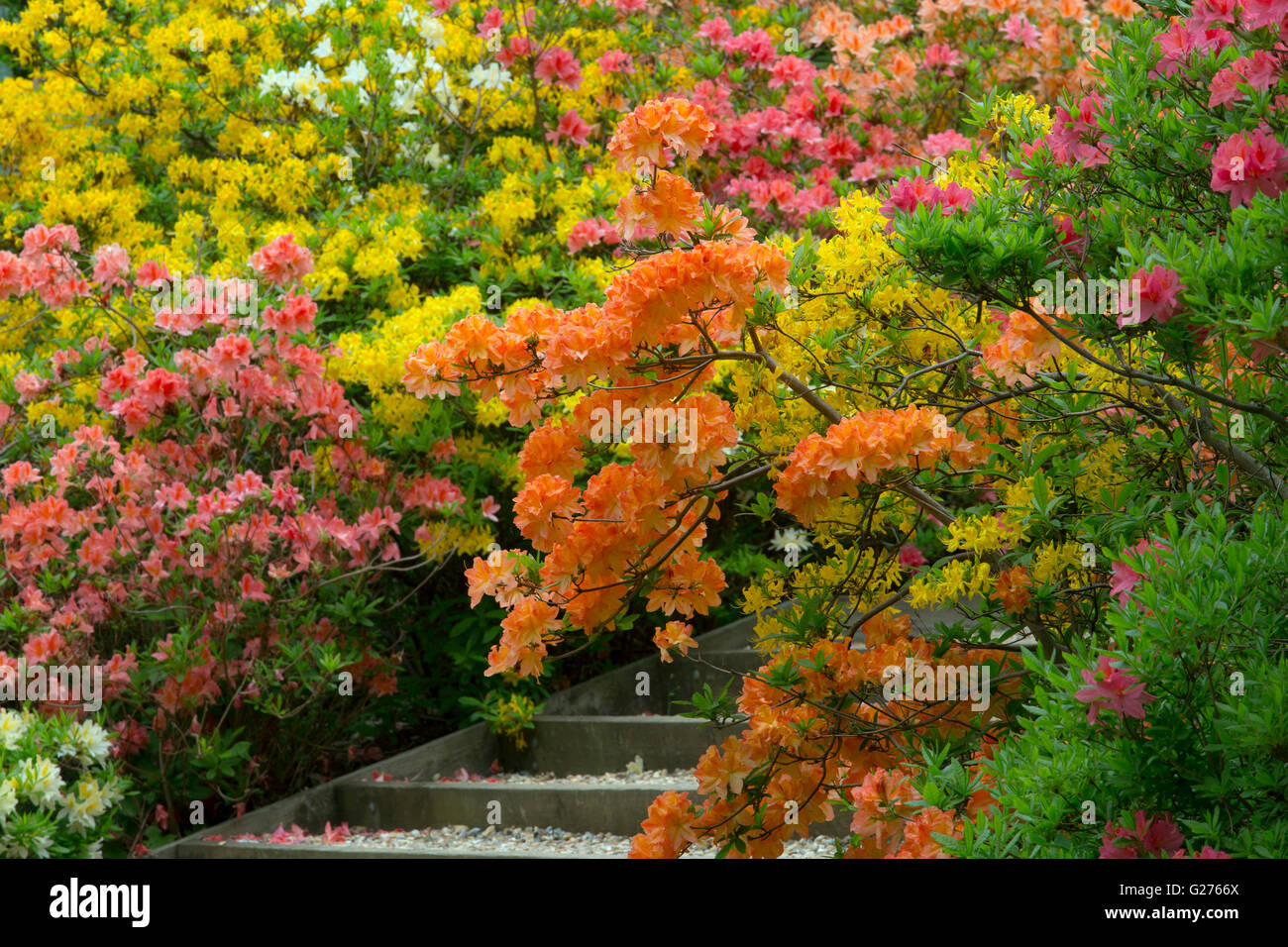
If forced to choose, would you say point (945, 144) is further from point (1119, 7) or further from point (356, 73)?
point (356, 73)

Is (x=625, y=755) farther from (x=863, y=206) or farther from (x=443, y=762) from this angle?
(x=863, y=206)

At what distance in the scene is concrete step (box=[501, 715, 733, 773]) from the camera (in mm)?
4707

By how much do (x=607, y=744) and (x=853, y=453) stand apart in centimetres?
269

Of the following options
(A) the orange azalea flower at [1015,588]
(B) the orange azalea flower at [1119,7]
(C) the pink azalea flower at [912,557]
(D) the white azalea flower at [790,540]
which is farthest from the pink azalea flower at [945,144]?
(A) the orange azalea flower at [1015,588]

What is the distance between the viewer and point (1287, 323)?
1.88 meters

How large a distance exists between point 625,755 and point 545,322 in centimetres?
254

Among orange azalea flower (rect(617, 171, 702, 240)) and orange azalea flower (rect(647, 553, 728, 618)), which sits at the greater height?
orange azalea flower (rect(617, 171, 702, 240))

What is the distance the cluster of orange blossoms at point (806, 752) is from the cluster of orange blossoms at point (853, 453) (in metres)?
0.46

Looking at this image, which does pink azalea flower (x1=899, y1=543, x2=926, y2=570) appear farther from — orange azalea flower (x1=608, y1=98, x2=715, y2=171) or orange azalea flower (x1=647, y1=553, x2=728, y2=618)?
orange azalea flower (x1=608, y1=98, x2=715, y2=171)

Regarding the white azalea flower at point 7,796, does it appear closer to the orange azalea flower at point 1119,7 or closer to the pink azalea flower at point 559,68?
the pink azalea flower at point 559,68

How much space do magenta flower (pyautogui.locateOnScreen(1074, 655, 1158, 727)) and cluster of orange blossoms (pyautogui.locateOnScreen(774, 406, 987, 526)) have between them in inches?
27.0

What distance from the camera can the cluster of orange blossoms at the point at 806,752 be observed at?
2.79 m

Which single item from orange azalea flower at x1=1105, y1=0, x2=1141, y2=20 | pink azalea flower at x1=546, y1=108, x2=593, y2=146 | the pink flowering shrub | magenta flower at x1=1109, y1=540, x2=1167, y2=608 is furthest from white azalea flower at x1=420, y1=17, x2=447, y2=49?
magenta flower at x1=1109, y1=540, x2=1167, y2=608
